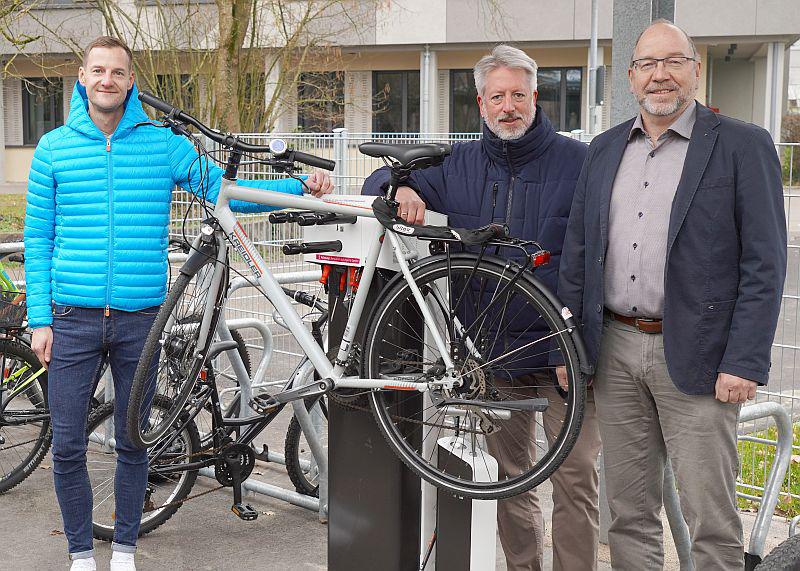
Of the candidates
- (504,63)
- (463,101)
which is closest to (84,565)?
(504,63)

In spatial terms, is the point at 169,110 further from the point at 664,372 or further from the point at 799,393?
the point at 799,393

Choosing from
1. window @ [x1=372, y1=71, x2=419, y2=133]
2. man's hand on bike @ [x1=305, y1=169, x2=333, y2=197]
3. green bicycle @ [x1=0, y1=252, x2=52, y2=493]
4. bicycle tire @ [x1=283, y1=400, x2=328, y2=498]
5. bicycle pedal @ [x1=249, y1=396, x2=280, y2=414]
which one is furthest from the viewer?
window @ [x1=372, y1=71, x2=419, y2=133]

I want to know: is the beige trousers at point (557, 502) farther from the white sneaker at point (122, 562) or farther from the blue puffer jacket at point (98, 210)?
the white sneaker at point (122, 562)

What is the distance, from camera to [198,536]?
4895 mm

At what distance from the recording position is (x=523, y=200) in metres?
3.75

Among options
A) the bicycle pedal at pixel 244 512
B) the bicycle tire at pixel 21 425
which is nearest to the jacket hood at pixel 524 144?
the bicycle pedal at pixel 244 512

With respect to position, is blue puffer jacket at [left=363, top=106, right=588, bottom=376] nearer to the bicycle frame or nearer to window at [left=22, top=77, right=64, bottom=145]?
the bicycle frame

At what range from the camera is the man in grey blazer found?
3.20 metres

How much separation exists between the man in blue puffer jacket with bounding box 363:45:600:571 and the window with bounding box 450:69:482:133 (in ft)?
81.5

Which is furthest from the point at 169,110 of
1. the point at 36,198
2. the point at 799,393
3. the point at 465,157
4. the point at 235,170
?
the point at 799,393

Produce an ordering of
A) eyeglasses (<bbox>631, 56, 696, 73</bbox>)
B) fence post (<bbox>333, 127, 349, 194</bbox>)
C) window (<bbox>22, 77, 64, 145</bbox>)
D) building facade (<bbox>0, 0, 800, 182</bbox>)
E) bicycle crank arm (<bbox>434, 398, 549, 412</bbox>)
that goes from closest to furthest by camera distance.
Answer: eyeglasses (<bbox>631, 56, 696, 73</bbox>) < bicycle crank arm (<bbox>434, 398, 549, 412</bbox>) < fence post (<bbox>333, 127, 349, 194</bbox>) < building facade (<bbox>0, 0, 800, 182</bbox>) < window (<bbox>22, 77, 64, 145</bbox>)

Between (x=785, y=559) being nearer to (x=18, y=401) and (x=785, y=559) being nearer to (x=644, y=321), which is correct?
(x=644, y=321)

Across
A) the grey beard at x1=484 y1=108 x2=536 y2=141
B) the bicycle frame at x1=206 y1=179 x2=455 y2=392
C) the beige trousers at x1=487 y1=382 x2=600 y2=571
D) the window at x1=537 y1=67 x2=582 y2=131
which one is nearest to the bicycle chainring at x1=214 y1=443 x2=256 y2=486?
the bicycle frame at x1=206 y1=179 x2=455 y2=392

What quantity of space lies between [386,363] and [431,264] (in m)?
0.40
